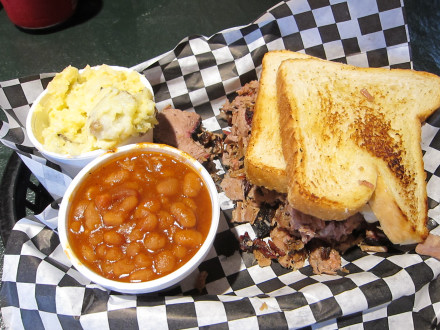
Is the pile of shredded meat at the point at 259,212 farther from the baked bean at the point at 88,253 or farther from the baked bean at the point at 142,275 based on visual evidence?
the baked bean at the point at 88,253

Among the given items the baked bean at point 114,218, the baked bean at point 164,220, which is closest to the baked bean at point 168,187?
the baked bean at point 164,220

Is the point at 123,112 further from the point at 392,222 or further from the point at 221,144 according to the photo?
the point at 392,222

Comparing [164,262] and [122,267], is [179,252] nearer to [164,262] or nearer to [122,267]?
[164,262]

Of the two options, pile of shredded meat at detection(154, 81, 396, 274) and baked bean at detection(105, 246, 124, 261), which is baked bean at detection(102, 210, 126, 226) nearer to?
baked bean at detection(105, 246, 124, 261)

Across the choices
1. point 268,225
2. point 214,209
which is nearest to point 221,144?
point 268,225

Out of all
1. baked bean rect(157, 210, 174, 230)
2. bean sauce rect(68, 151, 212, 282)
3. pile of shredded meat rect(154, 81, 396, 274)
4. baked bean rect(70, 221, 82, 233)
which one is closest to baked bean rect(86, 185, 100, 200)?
bean sauce rect(68, 151, 212, 282)

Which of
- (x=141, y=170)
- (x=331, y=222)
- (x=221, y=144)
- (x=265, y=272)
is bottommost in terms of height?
(x=265, y=272)

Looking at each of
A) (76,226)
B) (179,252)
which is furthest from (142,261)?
(76,226)
